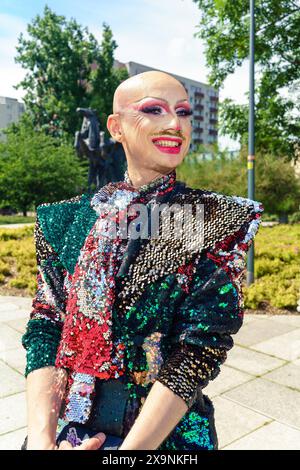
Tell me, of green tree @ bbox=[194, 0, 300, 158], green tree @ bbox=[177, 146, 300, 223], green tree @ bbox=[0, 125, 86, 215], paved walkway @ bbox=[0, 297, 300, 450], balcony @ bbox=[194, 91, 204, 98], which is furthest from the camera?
balcony @ bbox=[194, 91, 204, 98]

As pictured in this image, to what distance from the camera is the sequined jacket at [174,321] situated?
1.15 meters

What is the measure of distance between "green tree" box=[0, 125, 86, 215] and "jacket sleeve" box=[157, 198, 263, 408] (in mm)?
24832

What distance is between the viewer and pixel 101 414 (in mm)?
1169

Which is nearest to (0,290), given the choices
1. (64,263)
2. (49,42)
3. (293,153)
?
(64,263)

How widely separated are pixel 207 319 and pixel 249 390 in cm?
307

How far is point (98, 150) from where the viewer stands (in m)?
12.8

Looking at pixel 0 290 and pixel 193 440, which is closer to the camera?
pixel 193 440

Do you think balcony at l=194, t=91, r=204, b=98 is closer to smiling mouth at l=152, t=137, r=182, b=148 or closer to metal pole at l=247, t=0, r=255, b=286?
metal pole at l=247, t=0, r=255, b=286

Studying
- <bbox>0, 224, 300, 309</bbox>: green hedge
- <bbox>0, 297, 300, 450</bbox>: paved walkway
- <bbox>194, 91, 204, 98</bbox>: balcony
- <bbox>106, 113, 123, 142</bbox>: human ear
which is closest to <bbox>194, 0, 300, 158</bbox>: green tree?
<bbox>0, 224, 300, 309</bbox>: green hedge

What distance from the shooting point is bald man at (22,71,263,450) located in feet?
3.75

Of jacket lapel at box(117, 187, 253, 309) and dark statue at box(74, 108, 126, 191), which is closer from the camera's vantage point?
jacket lapel at box(117, 187, 253, 309)

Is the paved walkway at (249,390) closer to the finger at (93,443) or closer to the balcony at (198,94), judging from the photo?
the finger at (93,443)
